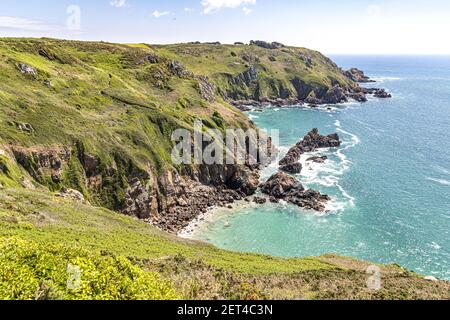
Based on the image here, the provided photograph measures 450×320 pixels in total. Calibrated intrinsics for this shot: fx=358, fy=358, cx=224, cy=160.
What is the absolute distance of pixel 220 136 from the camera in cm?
12069

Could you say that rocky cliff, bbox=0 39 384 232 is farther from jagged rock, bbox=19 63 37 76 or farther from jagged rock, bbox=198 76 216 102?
jagged rock, bbox=198 76 216 102

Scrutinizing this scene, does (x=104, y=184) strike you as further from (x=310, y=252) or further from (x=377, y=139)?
(x=377, y=139)

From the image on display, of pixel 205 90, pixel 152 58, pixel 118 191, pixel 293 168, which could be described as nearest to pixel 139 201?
pixel 118 191

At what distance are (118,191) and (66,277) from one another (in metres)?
58.7

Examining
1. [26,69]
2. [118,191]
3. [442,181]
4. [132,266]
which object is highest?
[26,69]

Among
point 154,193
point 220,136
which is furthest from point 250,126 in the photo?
point 154,193

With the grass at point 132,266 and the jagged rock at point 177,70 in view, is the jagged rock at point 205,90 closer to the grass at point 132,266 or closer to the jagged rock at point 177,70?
the jagged rock at point 177,70

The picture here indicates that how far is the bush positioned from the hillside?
99mm

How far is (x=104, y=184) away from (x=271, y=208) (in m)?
42.5

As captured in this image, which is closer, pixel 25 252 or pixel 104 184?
pixel 25 252

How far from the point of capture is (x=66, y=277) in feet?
72.9

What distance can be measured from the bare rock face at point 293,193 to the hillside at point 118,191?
596 centimetres

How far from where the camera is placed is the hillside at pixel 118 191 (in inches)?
996

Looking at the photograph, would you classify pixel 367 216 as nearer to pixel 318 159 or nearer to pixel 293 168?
pixel 293 168
